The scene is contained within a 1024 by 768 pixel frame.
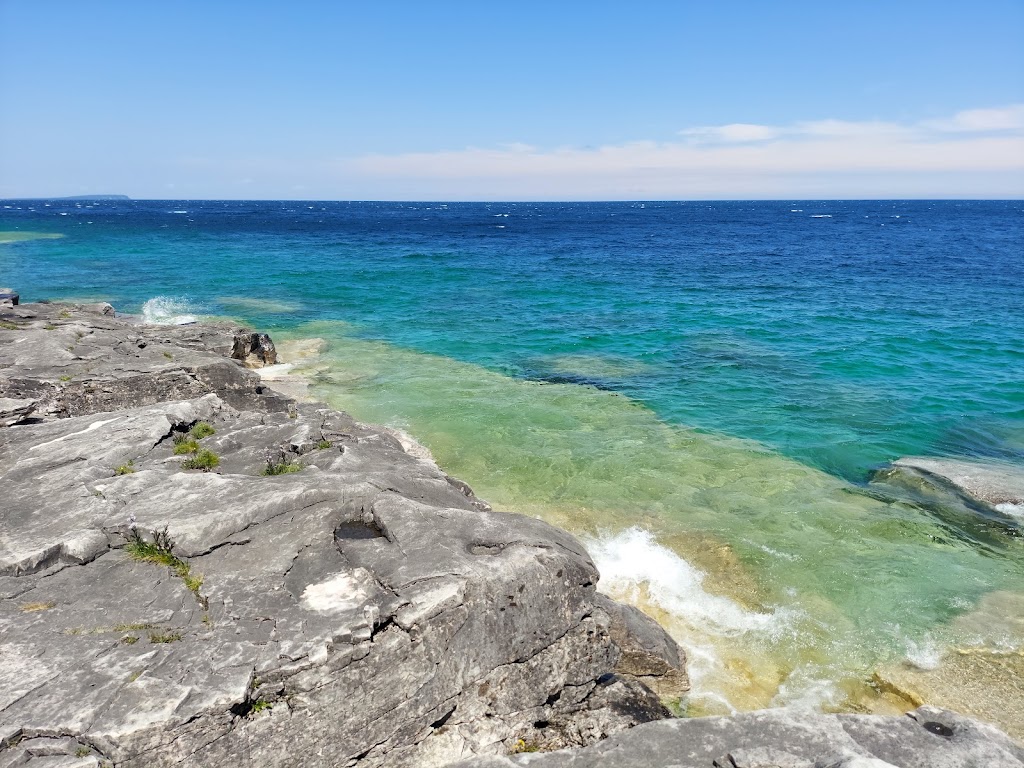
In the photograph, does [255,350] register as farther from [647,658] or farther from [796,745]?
[796,745]

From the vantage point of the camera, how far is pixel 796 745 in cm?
700

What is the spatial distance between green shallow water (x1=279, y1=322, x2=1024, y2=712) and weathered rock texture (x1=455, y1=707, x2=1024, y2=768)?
4.28 metres

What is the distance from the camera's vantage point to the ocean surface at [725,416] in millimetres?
13742

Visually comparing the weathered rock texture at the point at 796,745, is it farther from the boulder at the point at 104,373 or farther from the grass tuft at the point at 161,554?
the boulder at the point at 104,373

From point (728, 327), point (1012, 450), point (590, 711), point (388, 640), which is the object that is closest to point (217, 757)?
point (388, 640)

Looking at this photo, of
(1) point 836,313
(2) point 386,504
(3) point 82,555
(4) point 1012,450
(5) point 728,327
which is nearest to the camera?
(3) point 82,555

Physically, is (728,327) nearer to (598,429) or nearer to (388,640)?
(598,429)

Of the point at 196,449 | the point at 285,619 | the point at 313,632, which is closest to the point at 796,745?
the point at 313,632

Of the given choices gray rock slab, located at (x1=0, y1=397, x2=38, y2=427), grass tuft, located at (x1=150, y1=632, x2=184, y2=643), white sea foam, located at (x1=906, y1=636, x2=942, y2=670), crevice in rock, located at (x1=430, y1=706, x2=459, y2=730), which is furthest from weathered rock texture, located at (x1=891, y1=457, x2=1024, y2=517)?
gray rock slab, located at (x1=0, y1=397, x2=38, y2=427)

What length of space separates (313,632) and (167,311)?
41962mm

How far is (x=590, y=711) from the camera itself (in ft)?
30.0

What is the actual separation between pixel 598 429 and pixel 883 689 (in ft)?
43.4

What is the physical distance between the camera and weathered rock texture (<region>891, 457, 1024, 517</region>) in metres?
18.5

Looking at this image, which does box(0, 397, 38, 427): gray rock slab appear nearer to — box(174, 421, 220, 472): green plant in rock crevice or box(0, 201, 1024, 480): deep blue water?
box(174, 421, 220, 472): green plant in rock crevice
